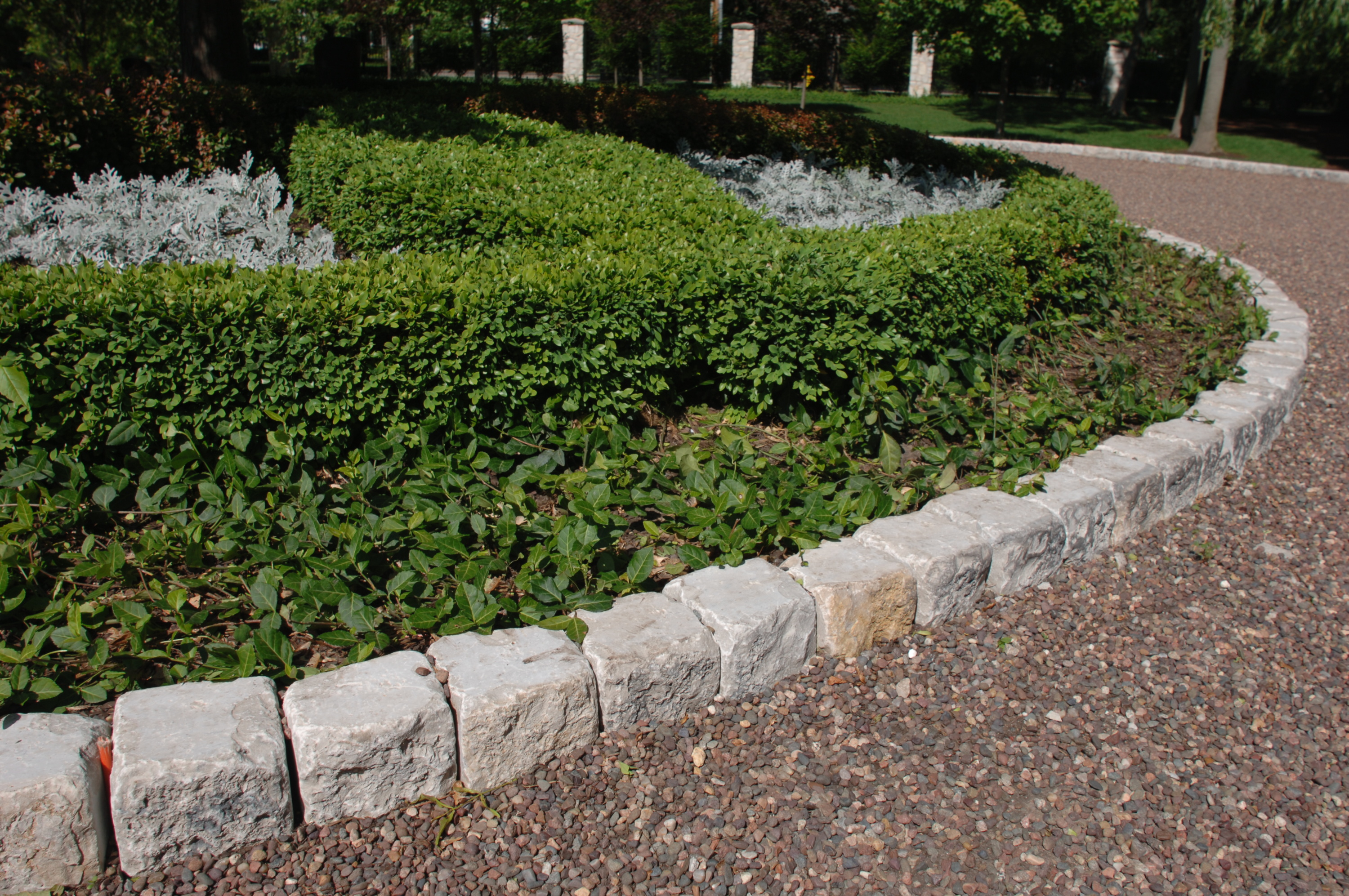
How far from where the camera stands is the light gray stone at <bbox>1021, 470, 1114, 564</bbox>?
336cm

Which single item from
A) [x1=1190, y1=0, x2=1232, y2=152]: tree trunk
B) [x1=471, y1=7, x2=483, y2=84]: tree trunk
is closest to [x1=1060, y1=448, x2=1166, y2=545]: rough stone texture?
[x1=471, y1=7, x2=483, y2=84]: tree trunk

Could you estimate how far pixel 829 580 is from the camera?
9.16 ft

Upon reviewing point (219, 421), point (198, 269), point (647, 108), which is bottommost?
point (219, 421)

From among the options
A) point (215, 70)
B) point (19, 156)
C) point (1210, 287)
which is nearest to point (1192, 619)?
point (1210, 287)

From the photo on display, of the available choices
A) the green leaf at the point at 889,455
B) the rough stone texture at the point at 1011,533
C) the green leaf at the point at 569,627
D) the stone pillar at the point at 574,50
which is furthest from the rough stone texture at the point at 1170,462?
the stone pillar at the point at 574,50

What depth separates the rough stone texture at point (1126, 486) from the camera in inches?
140

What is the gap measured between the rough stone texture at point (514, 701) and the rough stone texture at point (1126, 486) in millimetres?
2304

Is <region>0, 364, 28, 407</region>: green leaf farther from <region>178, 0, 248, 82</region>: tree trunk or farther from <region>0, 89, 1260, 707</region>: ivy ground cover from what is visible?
<region>178, 0, 248, 82</region>: tree trunk

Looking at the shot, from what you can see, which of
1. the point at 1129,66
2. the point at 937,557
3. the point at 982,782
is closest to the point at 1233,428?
the point at 937,557

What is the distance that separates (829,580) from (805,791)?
0.68 m

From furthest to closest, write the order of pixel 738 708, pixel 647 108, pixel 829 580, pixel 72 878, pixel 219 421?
pixel 647 108 < pixel 219 421 < pixel 829 580 < pixel 738 708 < pixel 72 878

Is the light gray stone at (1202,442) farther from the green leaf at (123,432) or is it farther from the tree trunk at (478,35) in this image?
the tree trunk at (478,35)

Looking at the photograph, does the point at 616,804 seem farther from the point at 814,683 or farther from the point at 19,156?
the point at 19,156

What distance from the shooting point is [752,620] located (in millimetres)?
2588
